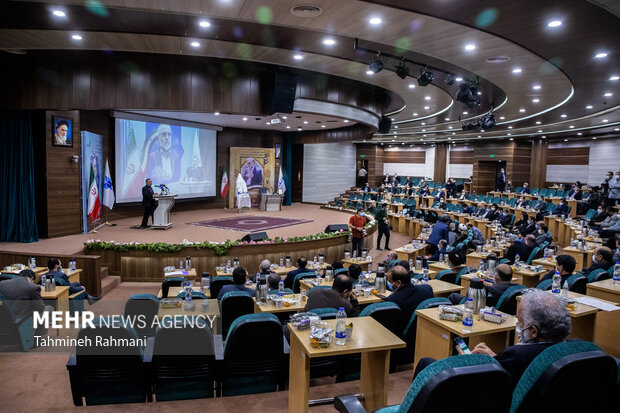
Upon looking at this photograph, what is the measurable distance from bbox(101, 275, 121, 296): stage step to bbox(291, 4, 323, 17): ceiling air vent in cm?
619

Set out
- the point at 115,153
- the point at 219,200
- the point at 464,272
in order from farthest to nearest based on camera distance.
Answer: the point at 219,200 → the point at 115,153 → the point at 464,272

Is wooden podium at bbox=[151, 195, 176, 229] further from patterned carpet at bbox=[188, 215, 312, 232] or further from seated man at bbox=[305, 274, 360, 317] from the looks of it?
seated man at bbox=[305, 274, 360, 317]

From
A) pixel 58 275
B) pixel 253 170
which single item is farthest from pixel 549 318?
pixel 253 170

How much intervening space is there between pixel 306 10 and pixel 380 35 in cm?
147

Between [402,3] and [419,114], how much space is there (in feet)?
34.1

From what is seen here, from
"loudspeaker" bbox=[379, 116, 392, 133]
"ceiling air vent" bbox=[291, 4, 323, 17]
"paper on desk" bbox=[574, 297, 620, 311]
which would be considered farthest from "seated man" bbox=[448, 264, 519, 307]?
"loudspeaker" bbox=[379, 116, 392, 133]

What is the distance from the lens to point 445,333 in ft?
11.6

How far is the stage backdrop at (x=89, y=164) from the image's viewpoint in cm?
1079

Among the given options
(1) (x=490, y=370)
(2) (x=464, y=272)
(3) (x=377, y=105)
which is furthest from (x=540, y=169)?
(1) (x=490, y=370)

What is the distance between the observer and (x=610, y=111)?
12250 mm

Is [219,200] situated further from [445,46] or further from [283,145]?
[445,46]

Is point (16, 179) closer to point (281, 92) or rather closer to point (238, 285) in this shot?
point (281, 92)

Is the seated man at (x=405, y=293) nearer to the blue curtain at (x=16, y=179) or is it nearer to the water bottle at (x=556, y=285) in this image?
the water bottle at (x=556, y=285)

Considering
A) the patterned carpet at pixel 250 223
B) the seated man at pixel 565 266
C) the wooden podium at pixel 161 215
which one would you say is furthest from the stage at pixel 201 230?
the seated man at pixel 565 266
